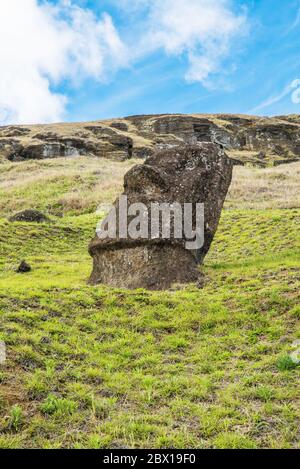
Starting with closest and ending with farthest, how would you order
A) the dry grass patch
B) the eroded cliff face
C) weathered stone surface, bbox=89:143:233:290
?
weathered stone surface, bbox=89:143:233:290, the dry grass patch, the eroded cliff face

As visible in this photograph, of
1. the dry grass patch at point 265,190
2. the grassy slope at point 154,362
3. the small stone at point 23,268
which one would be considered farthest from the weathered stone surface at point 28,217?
the dry grass patch at point 265,190

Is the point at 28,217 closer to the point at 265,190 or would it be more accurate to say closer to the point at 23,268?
the point at 23,268

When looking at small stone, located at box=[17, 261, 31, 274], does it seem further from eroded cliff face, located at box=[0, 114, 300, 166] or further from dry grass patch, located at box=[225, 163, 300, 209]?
eroded cliff face, located at box=[0, 114, 300, 166]

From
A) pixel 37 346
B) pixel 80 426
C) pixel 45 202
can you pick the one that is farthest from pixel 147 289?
pixel 45 202

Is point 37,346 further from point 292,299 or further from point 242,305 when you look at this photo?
point 292,299

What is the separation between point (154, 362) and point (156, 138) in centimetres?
8547

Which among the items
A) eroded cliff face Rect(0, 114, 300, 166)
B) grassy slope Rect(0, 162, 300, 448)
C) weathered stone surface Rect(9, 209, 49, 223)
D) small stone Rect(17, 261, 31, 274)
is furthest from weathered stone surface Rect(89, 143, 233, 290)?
eroded cliff face Rect(0, 114, 300, 166)

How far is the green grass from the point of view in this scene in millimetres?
6504

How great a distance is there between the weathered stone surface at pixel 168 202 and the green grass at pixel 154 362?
2.63 ft

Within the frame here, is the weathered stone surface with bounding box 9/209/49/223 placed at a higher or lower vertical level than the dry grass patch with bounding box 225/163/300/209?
lower

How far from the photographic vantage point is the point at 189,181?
1608 cm

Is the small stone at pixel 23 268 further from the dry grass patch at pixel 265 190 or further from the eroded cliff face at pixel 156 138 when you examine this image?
the eroded cliff face at pixel 156 138

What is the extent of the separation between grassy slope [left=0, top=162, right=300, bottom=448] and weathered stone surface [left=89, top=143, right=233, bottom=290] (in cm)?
91

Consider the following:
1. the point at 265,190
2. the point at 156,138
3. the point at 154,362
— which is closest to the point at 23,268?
the point at 154,362
